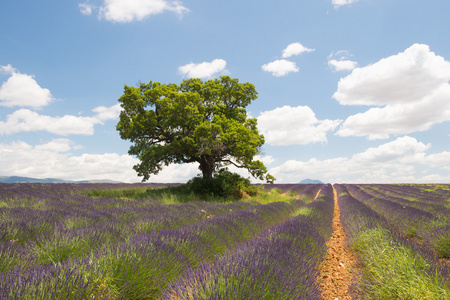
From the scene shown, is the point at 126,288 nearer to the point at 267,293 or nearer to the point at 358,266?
the point at 267,293

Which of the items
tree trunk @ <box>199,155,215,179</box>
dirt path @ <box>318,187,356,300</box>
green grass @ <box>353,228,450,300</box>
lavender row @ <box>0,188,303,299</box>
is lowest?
dirt path @ <box>318,187,356,300</box>

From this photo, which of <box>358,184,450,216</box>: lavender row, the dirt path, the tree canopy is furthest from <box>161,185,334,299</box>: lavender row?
the tree canopy

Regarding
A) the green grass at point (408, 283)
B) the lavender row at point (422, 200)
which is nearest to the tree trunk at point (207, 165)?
the lavender row at point (422, 200)

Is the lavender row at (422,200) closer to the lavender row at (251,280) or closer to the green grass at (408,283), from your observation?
the green grass at (408,283)

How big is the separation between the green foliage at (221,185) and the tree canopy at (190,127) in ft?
2.30

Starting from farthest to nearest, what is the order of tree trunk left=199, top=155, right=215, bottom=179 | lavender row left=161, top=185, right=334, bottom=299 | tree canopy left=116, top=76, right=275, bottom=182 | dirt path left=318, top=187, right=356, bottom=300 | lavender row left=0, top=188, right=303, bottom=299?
tree trunk left=199, top=155, right=215, bottom=179, tree canopy left=116, top=76, right=275, bottom=182, dirt path left=318, top=187, right=356, bottom=300, lavender row left=0, top=188, right=303, bottom=299, lavender row left=161, top=185, right=334, bottom=299

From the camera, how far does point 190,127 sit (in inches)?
578

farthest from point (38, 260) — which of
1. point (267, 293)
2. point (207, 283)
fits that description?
point (267, 293)

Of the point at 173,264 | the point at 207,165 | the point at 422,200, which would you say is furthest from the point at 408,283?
the point at 422,200

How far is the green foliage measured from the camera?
48.1 ft

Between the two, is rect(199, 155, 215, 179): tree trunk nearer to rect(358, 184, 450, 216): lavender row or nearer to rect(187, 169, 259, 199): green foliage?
rect(187, 169, 259, 199): green foliage

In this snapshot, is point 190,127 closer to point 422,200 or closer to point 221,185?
point 221,185

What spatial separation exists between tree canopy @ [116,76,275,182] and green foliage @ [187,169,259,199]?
702 mm

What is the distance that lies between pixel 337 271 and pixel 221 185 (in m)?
10.8
